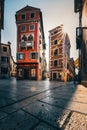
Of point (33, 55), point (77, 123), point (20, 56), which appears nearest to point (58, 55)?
point (33, 55)

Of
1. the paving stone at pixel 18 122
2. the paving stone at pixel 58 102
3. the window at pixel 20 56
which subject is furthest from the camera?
the window at pixel 20 56

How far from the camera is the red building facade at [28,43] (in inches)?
1064

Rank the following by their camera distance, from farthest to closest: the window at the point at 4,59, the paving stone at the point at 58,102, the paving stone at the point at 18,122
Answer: the window at the point at 4,59, the paving stone at the point at 58,102, the paving stone at the point at 18,122

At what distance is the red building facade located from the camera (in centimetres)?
2703

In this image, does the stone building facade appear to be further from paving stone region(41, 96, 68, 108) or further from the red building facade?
paving stone region(41, 96, 68, 108)

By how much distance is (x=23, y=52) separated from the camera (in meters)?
28.0

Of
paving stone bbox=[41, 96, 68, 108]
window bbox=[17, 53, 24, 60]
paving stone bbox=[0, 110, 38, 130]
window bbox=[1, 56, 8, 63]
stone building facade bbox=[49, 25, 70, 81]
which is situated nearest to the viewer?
paving stone bbox=[0, 110, 38, 130]

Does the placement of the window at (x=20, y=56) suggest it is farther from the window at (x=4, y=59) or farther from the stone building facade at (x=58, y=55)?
the window at (x=4, y=59)

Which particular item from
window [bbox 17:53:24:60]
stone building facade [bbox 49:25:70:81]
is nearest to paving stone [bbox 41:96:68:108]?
stone building facade [bbox 49:25:70:81]

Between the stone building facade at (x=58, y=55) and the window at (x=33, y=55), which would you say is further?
the stone building facade at (x=58, y=55)

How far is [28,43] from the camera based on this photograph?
27.8 meters

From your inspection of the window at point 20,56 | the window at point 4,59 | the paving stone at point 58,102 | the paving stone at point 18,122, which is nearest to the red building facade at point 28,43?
the window at point 20,56

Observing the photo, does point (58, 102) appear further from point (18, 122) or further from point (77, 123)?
point (18, 122)

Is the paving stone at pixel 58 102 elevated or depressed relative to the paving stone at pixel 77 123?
depressed
